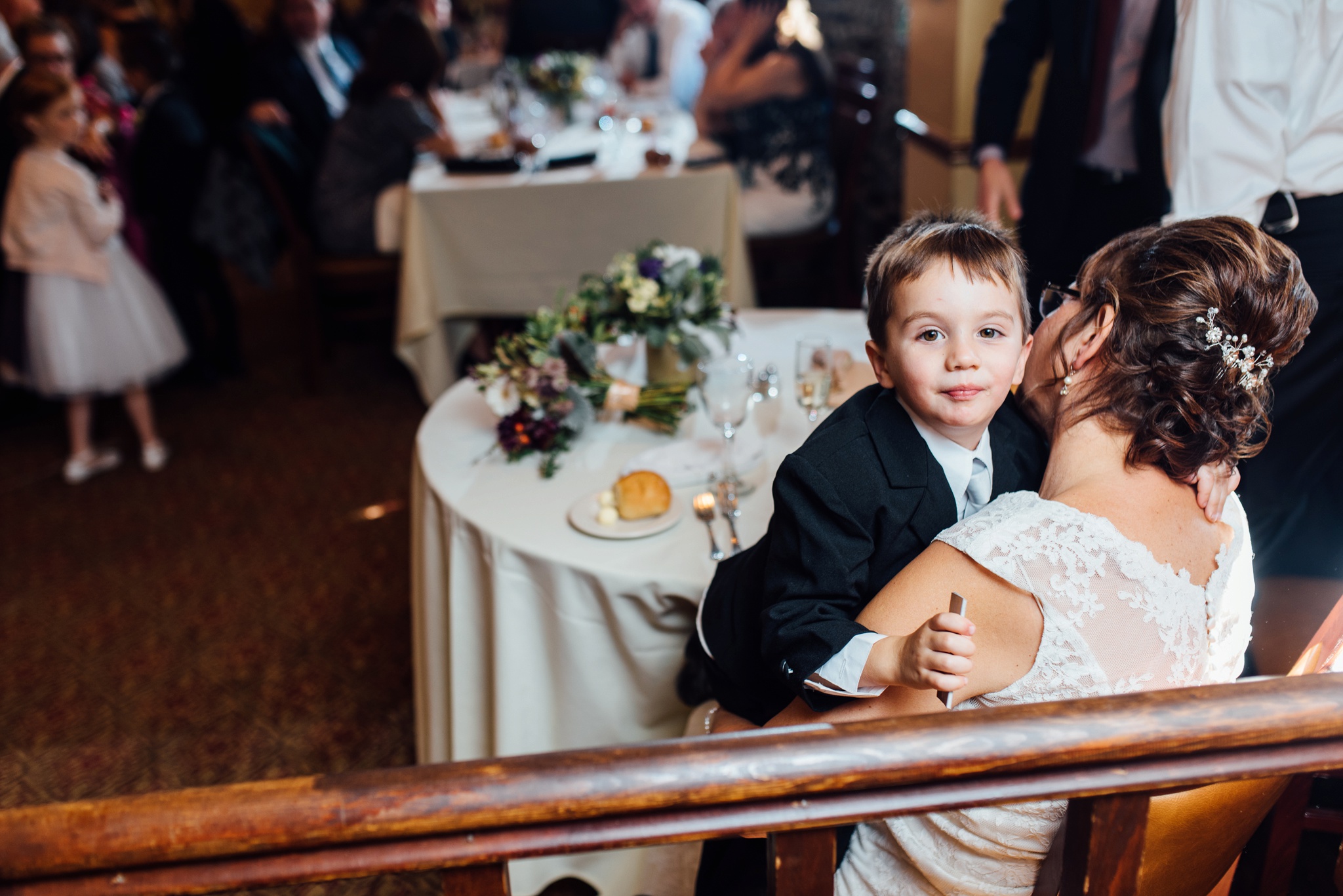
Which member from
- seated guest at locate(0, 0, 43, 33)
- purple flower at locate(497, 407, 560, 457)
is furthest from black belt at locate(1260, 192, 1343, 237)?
seated guest at locate(0, 0, 43, 33)

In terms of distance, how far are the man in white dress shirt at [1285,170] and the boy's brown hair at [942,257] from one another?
22.0 inches

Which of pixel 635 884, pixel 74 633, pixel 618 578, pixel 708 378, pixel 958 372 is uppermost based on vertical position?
pixel 958 372

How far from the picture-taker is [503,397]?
1642 millimetres

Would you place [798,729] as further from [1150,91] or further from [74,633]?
[74,633]

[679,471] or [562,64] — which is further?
[562,64]

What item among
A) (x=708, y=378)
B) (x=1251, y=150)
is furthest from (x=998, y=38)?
(x=708, y=378)

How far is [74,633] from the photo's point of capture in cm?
262

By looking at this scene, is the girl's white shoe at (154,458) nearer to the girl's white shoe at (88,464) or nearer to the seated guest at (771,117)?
the girl's white shoe at (88,464)

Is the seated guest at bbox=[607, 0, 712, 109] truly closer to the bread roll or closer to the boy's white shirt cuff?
the bread roll

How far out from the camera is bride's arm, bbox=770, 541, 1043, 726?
33.6 inches

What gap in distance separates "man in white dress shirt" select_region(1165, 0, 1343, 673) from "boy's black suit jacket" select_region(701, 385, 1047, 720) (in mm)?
678

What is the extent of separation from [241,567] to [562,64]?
2853mm

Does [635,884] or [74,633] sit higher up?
[635,884]

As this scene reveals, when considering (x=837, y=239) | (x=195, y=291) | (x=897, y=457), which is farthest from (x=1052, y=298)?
(x=195, y=291)
